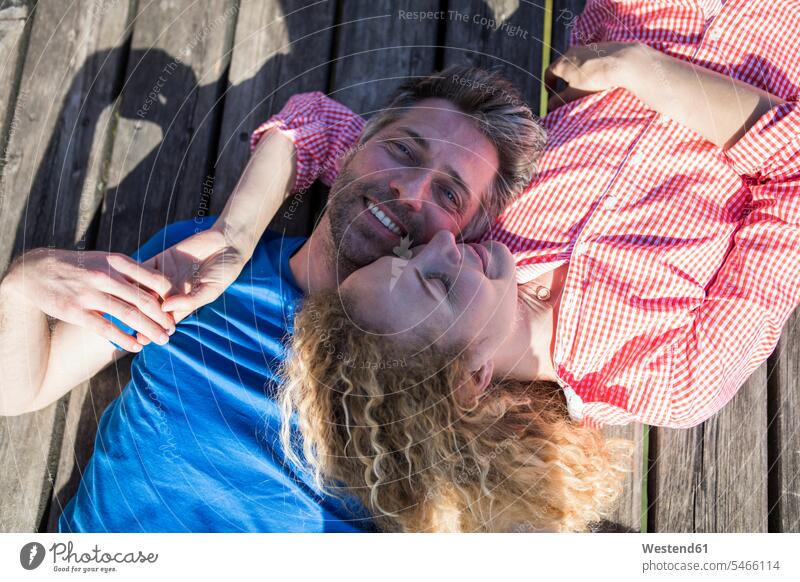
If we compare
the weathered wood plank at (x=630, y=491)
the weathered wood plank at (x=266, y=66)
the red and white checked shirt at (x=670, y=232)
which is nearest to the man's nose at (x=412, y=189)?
the red and white checked shirt at (x=670, y=232)

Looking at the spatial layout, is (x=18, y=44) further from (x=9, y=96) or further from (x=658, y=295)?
(x=658, y=295)

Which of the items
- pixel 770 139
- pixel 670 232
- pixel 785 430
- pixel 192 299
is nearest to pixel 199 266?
pixel 192 299

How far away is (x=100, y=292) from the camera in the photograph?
795 millimetres

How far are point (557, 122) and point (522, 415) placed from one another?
460 millimetres

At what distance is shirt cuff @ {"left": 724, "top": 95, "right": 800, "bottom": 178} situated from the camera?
0.81 meters

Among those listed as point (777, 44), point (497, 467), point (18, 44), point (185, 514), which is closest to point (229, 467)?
point (185, 514)

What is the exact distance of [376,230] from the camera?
834mm

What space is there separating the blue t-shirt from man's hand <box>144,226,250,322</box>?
0.08 feet

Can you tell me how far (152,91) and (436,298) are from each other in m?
0.70

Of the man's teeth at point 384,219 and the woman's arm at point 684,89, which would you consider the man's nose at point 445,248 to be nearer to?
the man's teeth at point 384,219

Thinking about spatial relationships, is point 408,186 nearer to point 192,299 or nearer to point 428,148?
point 428,148

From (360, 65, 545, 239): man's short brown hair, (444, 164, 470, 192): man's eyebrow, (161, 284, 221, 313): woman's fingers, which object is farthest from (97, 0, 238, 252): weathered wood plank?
(444, 164, 470, 192): man's eyebrow
